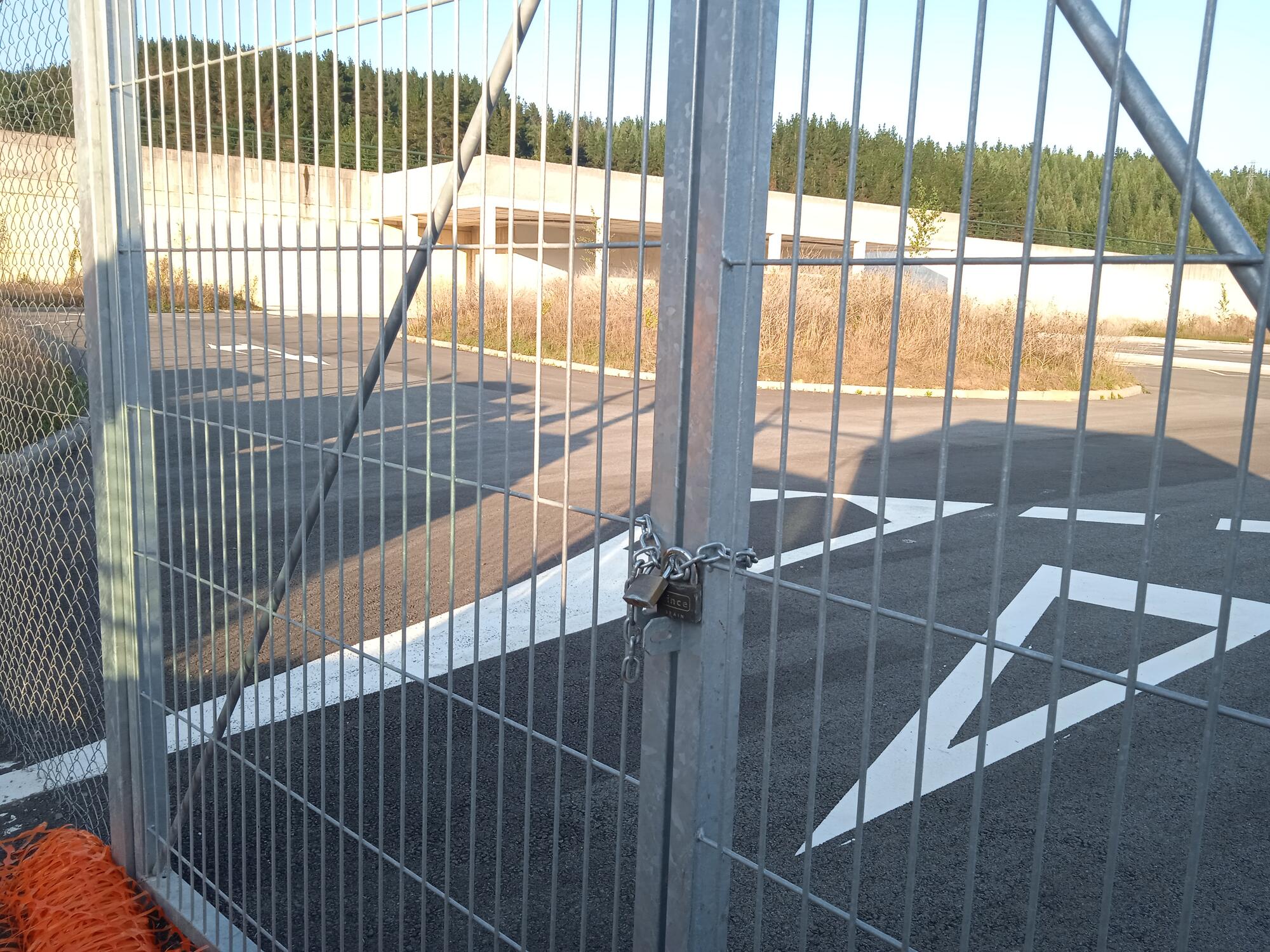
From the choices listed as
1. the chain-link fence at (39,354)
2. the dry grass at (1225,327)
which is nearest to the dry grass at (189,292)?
the chain-link fence at (39,354)

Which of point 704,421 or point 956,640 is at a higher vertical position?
point 704,421

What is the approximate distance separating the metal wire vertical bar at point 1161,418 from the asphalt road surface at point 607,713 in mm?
110

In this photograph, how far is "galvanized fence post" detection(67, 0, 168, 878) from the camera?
3098mm

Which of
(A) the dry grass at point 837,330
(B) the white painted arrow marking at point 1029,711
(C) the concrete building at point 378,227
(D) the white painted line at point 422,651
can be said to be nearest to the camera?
(C) the concrete building at point 378,227

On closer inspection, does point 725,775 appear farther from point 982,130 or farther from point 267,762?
point 267,762

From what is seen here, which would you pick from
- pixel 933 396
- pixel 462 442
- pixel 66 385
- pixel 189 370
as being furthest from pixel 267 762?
pixel 933 396

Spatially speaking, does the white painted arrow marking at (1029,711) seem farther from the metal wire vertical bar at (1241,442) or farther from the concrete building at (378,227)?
the metal wire vertical bar at (1241,442)

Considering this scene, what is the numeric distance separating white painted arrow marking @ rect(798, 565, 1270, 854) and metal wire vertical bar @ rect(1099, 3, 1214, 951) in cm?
167

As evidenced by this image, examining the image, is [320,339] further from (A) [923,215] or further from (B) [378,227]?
(A) [923,215]

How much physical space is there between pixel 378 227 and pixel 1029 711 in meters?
3.54

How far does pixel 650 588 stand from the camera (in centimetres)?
176

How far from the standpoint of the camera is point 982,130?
141 centimetres

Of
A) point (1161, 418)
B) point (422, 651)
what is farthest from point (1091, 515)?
point (1161, 418)

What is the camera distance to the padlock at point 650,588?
1750mm
